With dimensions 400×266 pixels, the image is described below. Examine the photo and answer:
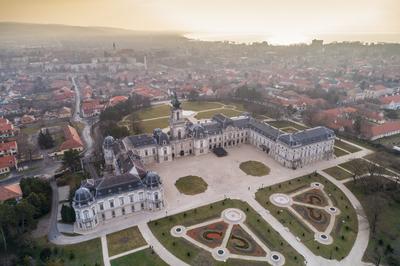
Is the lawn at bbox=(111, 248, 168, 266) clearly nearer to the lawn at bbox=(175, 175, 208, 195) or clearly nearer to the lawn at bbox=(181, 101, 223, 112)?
the lawn at bbox=(175, 175, 208, 195)

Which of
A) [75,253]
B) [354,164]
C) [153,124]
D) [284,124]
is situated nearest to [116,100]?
[153,124]

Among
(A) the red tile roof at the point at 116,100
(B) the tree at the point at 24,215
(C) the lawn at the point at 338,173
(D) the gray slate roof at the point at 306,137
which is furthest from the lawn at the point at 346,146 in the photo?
(A) the red tile roof at the point at 116,100

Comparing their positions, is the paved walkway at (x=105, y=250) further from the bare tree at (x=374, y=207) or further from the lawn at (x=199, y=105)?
the lawn at (x=199, y=105)

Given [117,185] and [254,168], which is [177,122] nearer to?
[254,168]

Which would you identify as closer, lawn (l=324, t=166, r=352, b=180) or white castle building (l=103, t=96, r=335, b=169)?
lawn (l=324, t=166, r=352, b=180)

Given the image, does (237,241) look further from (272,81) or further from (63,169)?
(272,81)

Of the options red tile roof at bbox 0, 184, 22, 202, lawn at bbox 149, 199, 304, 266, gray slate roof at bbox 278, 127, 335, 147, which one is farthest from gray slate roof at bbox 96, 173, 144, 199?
gray slate roof at bbox 278, 127, 335, 147
